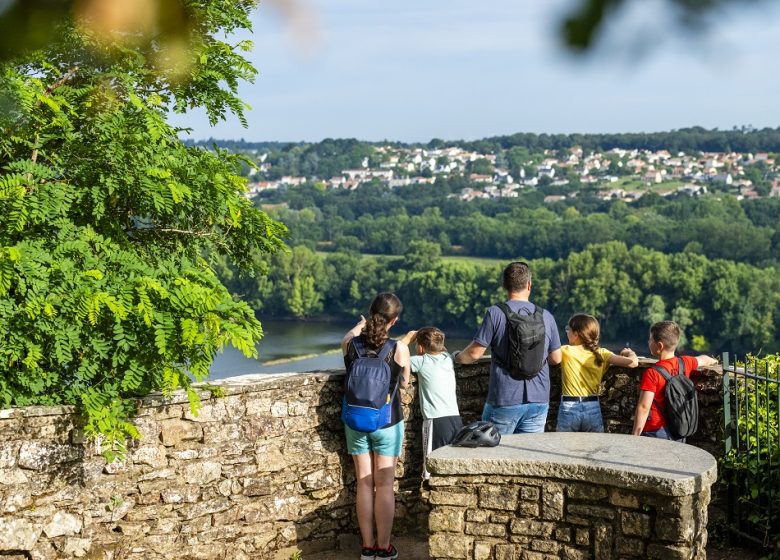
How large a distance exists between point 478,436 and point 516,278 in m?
0.86

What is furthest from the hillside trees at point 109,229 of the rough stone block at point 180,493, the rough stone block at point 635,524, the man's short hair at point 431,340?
the rough stone block at point 635,524

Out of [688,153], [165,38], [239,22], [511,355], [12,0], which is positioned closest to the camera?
[12,0]

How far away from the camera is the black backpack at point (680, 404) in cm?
574

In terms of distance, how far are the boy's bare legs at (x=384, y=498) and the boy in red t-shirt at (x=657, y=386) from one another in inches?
53.2

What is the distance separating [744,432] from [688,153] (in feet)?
455

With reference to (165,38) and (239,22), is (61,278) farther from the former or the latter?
(165,38)

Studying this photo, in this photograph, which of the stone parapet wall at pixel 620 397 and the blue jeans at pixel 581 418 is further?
the stone parapet wall at pixel 620 397

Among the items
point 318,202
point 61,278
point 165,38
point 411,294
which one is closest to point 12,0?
point 165,38

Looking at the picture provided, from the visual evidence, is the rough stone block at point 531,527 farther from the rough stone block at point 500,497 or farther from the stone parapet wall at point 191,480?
the stone parapet wall at point 191,480

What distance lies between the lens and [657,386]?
5734mm

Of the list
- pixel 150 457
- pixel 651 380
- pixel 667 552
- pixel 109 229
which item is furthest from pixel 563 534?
pixel 109 229

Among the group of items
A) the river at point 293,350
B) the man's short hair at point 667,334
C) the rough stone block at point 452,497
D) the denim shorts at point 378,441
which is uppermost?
the man's short hair at point 667,334

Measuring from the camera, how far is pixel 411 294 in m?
89.4

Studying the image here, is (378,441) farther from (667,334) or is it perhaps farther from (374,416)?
(667,334)
